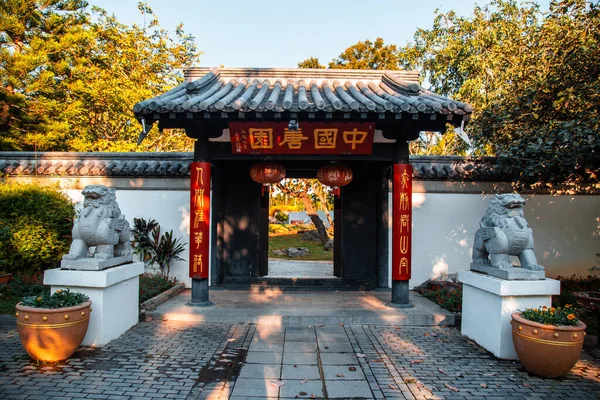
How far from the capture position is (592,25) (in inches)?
251

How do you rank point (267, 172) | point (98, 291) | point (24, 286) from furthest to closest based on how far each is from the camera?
point (24, 286), point (267, 172), point (98, 291)

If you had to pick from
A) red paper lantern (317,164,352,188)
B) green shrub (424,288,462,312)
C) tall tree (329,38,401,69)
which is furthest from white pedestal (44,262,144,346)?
tall tree (329,38,401,69)

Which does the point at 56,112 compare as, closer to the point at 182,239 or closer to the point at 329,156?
the point at 182,239

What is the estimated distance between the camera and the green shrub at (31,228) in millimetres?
7055

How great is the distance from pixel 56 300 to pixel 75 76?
12601 millimetres

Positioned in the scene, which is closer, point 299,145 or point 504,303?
point 504,303

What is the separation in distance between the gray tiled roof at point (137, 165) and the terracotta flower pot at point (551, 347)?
456cm

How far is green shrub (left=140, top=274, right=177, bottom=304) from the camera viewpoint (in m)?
6.48

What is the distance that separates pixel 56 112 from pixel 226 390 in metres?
12.7

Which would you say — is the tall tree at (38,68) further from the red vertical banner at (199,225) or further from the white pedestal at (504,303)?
the white pedestal at (504,303)

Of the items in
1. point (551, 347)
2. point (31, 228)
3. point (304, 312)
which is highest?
point (31, 228)

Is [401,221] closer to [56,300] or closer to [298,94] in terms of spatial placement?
[298,94]

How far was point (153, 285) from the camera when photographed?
7.03m

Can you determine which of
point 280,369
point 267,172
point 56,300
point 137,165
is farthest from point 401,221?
point 137,165
